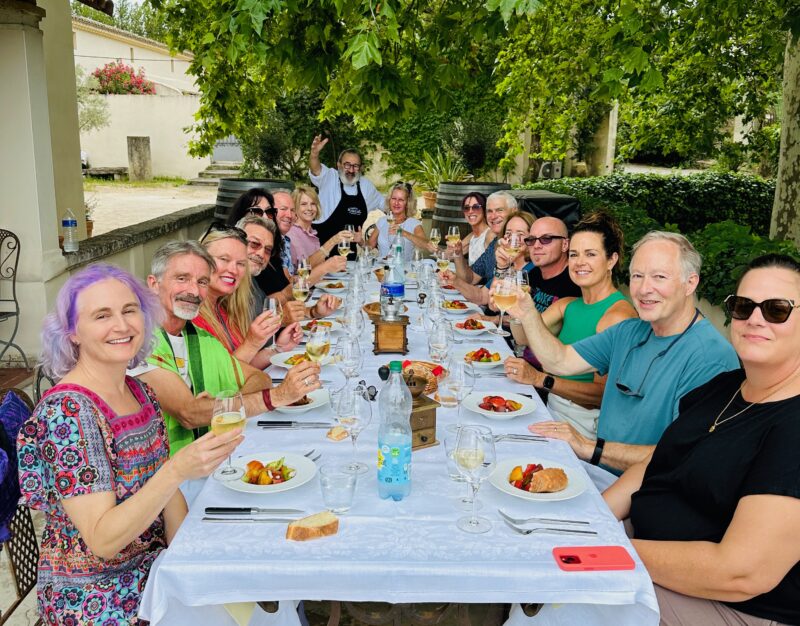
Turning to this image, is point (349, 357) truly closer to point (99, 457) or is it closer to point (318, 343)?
point (318, 343)

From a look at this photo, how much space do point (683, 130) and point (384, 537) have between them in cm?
935

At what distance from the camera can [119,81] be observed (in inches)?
1051

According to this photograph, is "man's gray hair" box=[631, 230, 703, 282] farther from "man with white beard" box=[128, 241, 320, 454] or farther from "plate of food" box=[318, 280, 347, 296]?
"plate of food" box=[318, 280, 347, 296]

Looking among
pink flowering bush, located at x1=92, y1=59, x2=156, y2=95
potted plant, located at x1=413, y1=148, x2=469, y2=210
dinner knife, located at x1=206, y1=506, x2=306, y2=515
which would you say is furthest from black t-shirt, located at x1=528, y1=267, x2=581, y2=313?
pink flowering bush, located at x1=92, y1=59, x2=156, y2=95

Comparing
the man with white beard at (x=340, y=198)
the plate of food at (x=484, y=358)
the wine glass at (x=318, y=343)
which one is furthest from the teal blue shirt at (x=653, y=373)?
the man with white beard at (x=340, y=198)

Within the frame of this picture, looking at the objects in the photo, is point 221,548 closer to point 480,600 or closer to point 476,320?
point 480,600

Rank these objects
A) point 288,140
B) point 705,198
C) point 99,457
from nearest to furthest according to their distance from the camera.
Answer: point 99,457
point 705,198
point 288,140

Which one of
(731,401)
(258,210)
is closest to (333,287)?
(258,210)

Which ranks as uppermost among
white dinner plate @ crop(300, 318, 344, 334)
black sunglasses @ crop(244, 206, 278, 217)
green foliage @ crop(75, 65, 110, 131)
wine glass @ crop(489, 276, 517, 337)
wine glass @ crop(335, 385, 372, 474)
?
green foliage @ crop(75, 65, 110, 131)

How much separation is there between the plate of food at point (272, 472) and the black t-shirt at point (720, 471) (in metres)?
1.01

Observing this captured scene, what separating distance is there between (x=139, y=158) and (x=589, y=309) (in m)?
23.6

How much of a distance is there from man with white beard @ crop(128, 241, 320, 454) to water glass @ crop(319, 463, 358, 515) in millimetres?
676

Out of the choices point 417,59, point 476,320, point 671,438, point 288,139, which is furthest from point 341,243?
point 288,139

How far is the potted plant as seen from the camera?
42.5 feet
